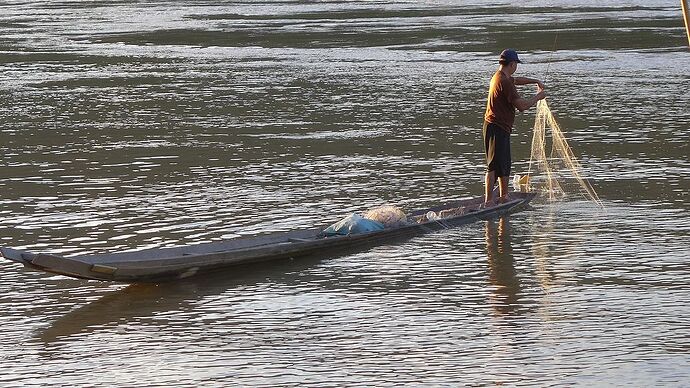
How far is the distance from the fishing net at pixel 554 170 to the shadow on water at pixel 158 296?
2984 millimetres

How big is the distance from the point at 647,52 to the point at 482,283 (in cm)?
1652

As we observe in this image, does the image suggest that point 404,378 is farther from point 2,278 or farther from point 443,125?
point 443,125

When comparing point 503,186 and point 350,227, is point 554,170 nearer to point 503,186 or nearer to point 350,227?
point 503,186

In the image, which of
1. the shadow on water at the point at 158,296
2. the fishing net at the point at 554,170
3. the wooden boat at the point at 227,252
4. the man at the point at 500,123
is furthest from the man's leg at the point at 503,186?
the shadow on water at the point at 158,296

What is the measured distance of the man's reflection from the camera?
871 centimetres

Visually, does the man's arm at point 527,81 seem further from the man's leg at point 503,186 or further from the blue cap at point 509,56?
the man's leg at point 503,186

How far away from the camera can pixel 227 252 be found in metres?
9.32

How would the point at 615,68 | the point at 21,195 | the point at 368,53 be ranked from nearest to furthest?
1. the point at 21,195
2. the point at 615,68
3. the point at 368,53

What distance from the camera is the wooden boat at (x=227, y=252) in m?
8.41

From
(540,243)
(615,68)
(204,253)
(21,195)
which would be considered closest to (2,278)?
(204,253)

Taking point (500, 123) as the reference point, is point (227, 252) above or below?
below

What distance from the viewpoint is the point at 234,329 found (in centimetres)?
823

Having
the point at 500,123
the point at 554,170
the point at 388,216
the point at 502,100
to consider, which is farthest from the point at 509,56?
the point at 554,170

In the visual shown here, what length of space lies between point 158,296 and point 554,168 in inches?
228
